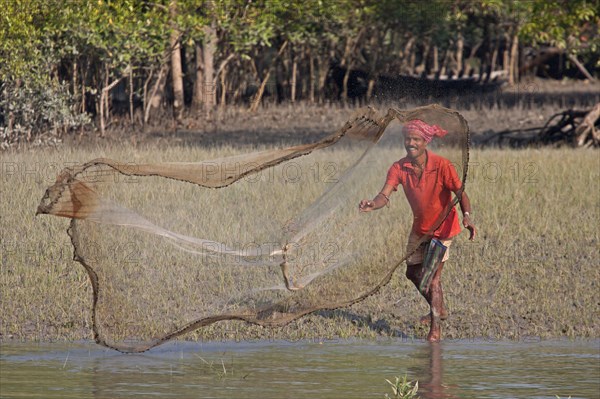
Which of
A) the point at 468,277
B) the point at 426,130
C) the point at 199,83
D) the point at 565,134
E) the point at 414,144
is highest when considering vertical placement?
the point at 426,130

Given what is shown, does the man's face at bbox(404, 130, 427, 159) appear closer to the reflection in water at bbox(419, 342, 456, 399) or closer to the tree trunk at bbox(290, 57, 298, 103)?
the reflection in water at bbox(419, 342, 456, 399)

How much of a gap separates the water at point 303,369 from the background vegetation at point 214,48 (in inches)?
408

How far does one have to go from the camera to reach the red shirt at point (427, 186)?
890 cm

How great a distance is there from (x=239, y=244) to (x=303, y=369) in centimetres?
103

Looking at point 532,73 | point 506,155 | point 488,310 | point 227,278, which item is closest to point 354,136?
point 227,278

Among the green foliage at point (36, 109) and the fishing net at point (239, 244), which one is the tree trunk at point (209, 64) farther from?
the fishing net at point (239, 244)

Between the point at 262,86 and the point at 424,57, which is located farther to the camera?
the point at 424,57

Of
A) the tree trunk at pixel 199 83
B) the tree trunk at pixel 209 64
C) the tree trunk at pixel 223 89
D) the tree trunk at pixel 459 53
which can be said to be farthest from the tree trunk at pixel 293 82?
the tree trunk at pixel 459 53

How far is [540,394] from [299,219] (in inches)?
80.7

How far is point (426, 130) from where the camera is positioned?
8711mm

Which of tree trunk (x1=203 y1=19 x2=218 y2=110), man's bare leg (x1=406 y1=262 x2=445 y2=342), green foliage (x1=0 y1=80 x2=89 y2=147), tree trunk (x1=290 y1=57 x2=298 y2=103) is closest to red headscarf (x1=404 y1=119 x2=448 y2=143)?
man's bare leg (x1=406 y1=262 x2=445 y2=342)

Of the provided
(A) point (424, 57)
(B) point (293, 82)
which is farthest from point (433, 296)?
(A) point (424, 57)

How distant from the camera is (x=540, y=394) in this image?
27.1 feet

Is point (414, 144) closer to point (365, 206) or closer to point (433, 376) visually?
point (365, 206)
